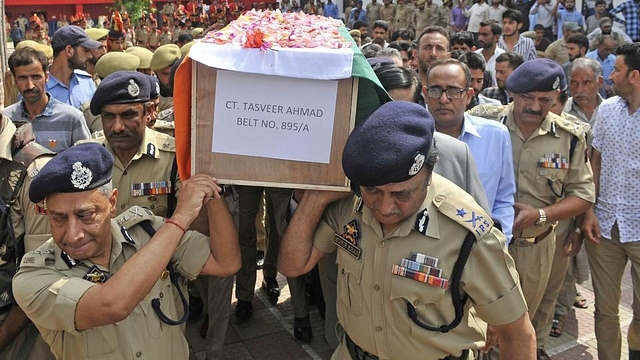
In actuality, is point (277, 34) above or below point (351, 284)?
above

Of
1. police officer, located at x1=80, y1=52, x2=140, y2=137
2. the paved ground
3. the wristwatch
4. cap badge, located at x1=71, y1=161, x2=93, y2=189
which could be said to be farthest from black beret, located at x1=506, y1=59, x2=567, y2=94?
police officer, located at x1=80, y1=52, x2=140, y2=137

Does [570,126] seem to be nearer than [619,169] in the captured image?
Yes

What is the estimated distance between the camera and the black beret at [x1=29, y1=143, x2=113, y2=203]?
230cm

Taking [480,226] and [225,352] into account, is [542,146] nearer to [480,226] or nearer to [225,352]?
[480,226]

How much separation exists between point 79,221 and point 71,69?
14.1 ft

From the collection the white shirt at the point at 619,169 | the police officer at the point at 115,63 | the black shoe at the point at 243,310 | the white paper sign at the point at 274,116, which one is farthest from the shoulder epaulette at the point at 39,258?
the police officer at the point at 115,63

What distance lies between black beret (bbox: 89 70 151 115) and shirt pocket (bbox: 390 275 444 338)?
6.23ft

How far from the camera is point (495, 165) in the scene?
11.1ft

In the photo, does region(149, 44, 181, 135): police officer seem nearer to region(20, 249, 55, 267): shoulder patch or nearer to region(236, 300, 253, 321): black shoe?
region(236, 300, 253, 321): black shoe

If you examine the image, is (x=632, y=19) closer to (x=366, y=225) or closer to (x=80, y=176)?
(x=366, y=225)

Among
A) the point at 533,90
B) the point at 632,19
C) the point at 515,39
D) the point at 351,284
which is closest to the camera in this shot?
the point at 351,284

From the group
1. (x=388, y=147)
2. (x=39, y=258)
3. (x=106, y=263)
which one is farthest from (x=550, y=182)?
(x=39, y=258)

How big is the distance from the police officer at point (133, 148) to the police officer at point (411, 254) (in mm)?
1227

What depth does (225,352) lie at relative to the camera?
4590 millimetres
